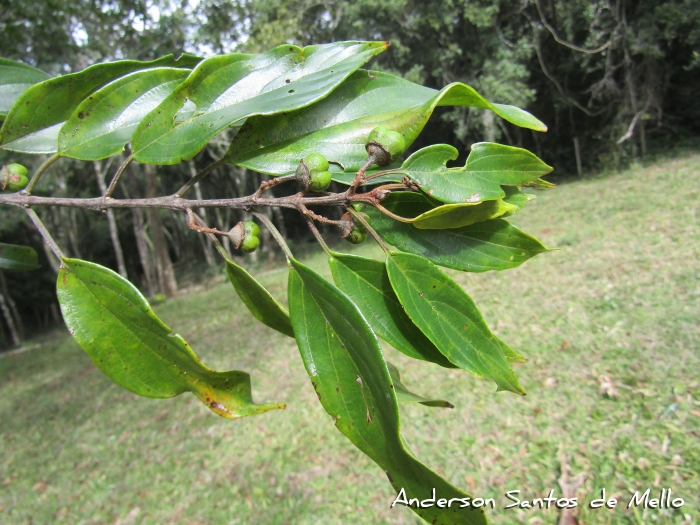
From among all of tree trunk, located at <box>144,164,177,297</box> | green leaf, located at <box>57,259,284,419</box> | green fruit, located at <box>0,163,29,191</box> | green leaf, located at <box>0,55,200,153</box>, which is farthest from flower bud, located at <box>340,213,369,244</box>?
tree trunk, located at <box>144,164,177,297</box>

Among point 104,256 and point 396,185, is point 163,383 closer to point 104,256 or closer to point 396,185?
point 396,185

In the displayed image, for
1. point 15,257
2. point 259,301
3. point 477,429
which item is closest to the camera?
point 259,301

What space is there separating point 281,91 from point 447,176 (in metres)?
0.23

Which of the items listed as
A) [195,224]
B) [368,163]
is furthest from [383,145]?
[195,224]

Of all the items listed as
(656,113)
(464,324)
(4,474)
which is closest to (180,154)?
(464,324)

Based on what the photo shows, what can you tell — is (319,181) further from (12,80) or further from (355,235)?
(12,80)

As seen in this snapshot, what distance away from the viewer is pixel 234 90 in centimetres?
60

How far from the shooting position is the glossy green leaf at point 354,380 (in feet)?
1.57

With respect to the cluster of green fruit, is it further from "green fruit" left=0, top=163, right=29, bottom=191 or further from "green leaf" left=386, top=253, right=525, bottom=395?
"green fruit" left=0, top=163, right=29, bottom=191

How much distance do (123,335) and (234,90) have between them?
34cm

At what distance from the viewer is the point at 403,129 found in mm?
566

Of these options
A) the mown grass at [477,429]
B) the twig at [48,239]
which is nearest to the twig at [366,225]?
the twig at [48,239]

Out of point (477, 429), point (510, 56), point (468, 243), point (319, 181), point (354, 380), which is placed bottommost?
point (477, 429)

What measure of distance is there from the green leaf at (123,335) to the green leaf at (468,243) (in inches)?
11.5
